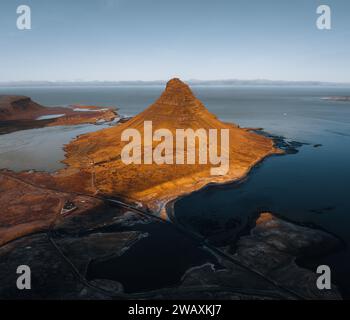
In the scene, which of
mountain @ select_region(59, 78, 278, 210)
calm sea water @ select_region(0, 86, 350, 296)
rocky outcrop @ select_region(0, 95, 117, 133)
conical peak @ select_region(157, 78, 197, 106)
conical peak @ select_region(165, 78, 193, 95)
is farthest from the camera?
rocky outcrop @ select_region(0, 95, 117, 133)

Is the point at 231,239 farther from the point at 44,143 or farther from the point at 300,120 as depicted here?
the point at 300,120

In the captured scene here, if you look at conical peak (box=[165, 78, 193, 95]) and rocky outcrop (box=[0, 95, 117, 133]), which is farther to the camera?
rocky outcrop (box=[0, 95, 117, 133])

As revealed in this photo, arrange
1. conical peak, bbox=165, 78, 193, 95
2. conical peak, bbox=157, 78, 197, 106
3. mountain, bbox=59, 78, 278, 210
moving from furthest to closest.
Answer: conical peak, bbox=165, 78, 193, 95
conical peak, bbox=157, 78, 197, 106
mountain, bbox=59, 78, 278, 210

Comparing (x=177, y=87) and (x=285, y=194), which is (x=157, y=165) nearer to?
(x=285, y=194)

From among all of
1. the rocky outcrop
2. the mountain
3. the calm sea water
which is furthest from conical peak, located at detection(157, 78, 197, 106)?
the rocky outcrop

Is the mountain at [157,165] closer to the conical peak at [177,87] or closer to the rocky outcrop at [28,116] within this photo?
the conical peak at [177,87]

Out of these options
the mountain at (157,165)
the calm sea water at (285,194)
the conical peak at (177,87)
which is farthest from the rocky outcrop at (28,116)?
the conical peak at (177,87)

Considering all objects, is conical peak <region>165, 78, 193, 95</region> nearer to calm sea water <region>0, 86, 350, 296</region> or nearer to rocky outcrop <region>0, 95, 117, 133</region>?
calm sea water <region>0, 86, 350, 296</region>

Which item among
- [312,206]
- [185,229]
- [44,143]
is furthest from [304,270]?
[44,143]

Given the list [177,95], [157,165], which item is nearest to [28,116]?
[177,95]
